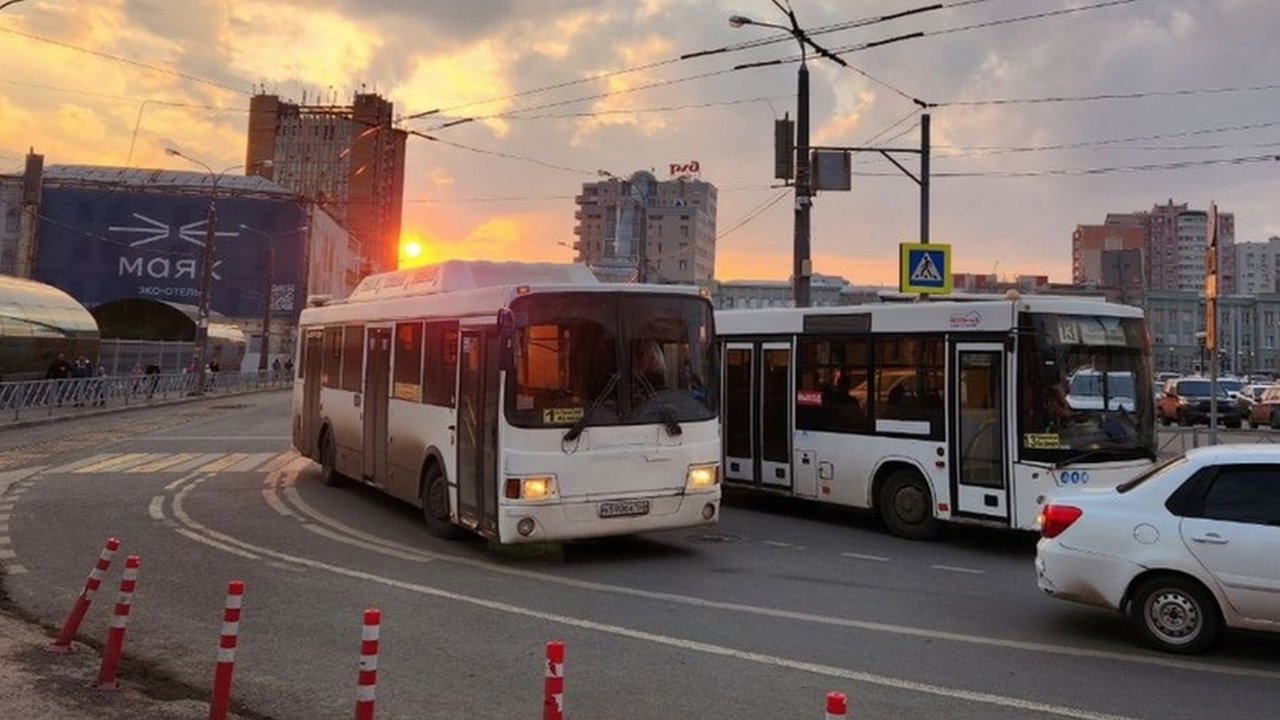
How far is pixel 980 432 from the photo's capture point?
35.8ft

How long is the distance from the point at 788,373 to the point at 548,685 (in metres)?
9.82

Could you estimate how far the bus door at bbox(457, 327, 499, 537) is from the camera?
9602mm

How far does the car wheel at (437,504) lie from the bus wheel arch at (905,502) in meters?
5.36

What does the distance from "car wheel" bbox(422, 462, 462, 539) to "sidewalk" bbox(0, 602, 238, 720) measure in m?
4.56

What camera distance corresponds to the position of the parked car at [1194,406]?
33.5 meters

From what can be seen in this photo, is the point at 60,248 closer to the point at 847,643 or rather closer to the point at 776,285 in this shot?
the point at 776,285

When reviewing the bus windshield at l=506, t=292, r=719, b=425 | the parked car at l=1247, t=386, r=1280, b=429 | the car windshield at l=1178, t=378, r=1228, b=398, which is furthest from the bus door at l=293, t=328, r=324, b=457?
the parked car at l=1247, t=386, r=1280, b=429

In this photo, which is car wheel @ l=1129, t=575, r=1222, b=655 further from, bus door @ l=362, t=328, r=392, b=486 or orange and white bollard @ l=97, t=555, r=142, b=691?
bus door @ l=362, t=328, r=392, b=486

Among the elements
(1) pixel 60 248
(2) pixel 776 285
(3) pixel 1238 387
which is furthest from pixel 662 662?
(2) pixel 776 285

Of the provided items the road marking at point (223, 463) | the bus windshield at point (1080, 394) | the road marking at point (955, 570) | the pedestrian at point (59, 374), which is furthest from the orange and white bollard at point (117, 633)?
the pedestrian at point (59, 374)

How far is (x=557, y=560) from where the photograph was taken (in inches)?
398

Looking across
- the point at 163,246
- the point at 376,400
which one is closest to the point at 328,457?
the point at 376,400

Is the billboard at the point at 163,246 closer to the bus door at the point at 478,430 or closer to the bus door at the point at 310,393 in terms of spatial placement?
the bus door at the point at 310,393

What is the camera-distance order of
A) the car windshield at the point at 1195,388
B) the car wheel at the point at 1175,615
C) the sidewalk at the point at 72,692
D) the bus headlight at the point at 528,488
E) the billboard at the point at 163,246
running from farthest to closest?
the billboard at the point at 163,246, the car windshield at the point at 1195,388, the bus headlight at the point at 528,488, the car wheel at the point at 1175,615, the sidewalk at the point at 72,692
